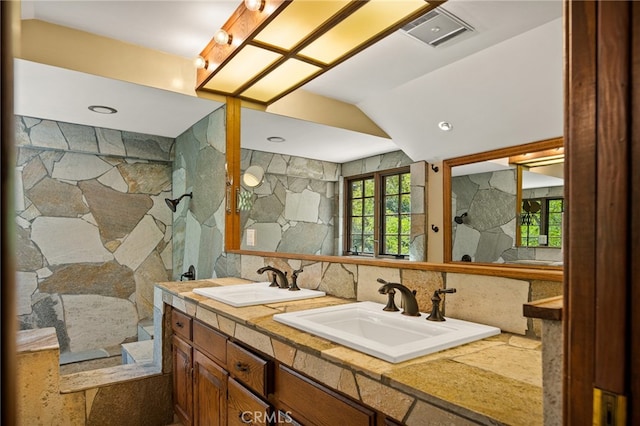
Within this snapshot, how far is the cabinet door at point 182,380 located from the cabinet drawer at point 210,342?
0.18 meters

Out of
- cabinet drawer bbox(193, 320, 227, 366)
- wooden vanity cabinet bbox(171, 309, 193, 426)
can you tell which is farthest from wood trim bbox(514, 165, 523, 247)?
wooden vanity cabinet bbox(171, 309, 193, 426)

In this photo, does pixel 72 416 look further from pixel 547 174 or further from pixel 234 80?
pixel 547 174

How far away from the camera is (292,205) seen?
2.48 m

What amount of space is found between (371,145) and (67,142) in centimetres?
290

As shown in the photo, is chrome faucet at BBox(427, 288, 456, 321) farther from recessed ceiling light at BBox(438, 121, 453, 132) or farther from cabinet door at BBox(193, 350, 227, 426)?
cabinet door at BBox(193, 350, 227, 426)

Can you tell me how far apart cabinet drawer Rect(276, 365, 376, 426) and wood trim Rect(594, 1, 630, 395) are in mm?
601

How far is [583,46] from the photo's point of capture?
0.50m

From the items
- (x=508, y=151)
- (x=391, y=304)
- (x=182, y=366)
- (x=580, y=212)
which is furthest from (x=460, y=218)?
(x=182, y=366)

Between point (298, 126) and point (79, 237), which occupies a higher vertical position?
point (298, 126)

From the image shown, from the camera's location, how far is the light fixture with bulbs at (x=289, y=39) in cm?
172

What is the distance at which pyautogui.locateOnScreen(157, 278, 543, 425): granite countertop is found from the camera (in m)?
0.72

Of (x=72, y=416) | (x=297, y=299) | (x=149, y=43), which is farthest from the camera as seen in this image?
(x=149, y=43)

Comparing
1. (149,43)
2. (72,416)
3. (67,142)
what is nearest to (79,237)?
(67,142)

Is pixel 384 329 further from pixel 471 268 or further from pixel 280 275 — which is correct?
pixel 280 275
